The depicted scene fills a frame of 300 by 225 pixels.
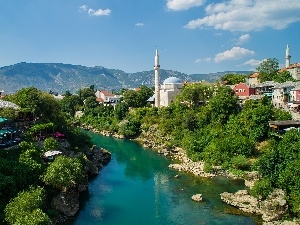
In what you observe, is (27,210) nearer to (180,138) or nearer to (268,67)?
(180,138)

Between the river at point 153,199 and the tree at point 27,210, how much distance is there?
415cm

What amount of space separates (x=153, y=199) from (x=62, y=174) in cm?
846

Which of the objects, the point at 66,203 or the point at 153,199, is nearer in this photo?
the point at 66,203

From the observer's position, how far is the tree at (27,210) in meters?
19.1

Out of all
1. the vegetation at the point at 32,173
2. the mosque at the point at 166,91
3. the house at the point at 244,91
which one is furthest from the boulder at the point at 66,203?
the mosque at the point at 166,91

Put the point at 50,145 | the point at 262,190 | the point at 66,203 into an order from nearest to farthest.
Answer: the point at 66,203 < the point at 262,190 < the point at 50,145

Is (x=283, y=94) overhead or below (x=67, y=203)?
overhead

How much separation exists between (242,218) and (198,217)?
9.86 feet

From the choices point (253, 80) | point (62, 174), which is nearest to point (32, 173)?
point (62, 174)

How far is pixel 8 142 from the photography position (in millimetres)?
28281

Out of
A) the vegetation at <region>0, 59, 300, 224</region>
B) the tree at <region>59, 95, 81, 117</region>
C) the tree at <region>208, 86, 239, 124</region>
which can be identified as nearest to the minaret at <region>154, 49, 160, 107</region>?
the vegetation at <region>0, 59, 300, 224</region>

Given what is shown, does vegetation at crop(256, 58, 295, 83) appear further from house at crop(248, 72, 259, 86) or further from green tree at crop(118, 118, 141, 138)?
green tree at crop(118, 118, 141, 138)

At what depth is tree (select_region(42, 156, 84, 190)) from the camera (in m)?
24.4

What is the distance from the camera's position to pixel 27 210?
20.2m
